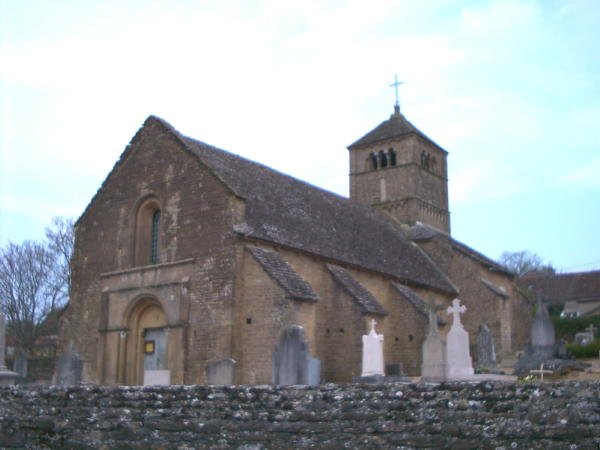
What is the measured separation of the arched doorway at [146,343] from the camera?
23672 mm

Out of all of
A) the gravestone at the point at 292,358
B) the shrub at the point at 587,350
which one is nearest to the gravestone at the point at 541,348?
the shrub at the point at 587,350

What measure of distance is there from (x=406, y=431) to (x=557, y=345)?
22326mm

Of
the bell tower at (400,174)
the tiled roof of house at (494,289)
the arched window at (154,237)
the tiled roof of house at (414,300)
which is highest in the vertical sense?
the bell tower at (400,174)

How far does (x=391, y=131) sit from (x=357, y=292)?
20369 millimetres

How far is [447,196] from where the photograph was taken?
1766 inches

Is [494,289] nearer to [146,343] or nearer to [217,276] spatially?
[217,276]

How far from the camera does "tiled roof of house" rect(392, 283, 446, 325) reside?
1089 inches

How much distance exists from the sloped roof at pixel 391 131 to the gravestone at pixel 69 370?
1006 inches

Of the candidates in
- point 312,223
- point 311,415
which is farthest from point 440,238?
point 311,415

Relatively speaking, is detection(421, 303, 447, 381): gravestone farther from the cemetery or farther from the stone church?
the cemetery

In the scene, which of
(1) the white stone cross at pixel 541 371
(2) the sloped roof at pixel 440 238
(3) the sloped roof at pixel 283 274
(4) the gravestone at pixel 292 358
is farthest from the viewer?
(2) the sloped roof at pixel 440 238

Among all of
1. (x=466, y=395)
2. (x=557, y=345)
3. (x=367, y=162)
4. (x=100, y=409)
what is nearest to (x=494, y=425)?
(x=466, y=395)

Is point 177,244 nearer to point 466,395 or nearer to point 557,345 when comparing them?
point 557,345

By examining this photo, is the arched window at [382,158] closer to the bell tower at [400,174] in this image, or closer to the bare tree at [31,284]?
the bell tower at [400,174]
